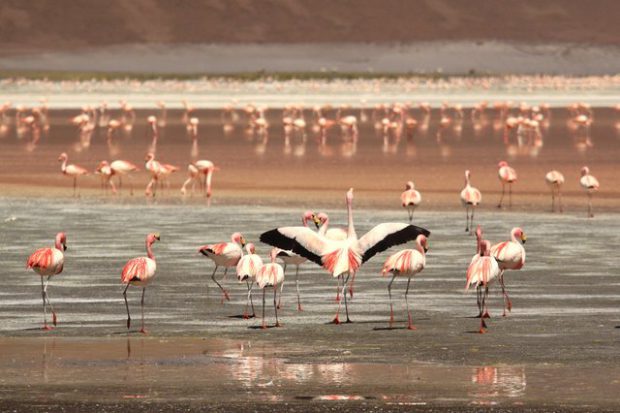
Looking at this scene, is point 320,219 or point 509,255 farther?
point 320,219

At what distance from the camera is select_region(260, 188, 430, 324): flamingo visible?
1477cm

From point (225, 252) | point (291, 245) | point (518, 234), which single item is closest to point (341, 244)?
point (291, 245)

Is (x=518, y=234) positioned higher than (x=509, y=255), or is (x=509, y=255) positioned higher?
(x=518, y=234)

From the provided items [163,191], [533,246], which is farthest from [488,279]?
[163,191]

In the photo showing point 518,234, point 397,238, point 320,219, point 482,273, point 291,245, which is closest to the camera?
point 482,273

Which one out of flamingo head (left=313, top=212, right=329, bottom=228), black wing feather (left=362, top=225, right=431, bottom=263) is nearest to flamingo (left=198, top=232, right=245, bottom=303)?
flamingo head (left=313, top=212, right=329, bottom=228)

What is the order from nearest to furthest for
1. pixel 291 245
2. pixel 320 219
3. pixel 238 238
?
pixel 291 245 → pixel 320 219 → pixel 238 238

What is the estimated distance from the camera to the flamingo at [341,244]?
14.8 meters

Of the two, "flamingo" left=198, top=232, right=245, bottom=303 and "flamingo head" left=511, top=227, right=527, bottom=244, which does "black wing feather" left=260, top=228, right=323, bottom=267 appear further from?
"flamingo head" left=511, top=227, right=527, bottom=244

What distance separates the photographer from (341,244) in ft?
49.5

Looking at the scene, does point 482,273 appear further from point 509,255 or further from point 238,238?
point 238,238

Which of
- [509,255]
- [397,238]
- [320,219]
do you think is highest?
[320,219]

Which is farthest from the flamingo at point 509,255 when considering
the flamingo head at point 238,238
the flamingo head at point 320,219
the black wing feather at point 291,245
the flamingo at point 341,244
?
the flamingo head at point 238,238

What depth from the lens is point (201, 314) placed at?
15.6 metres
